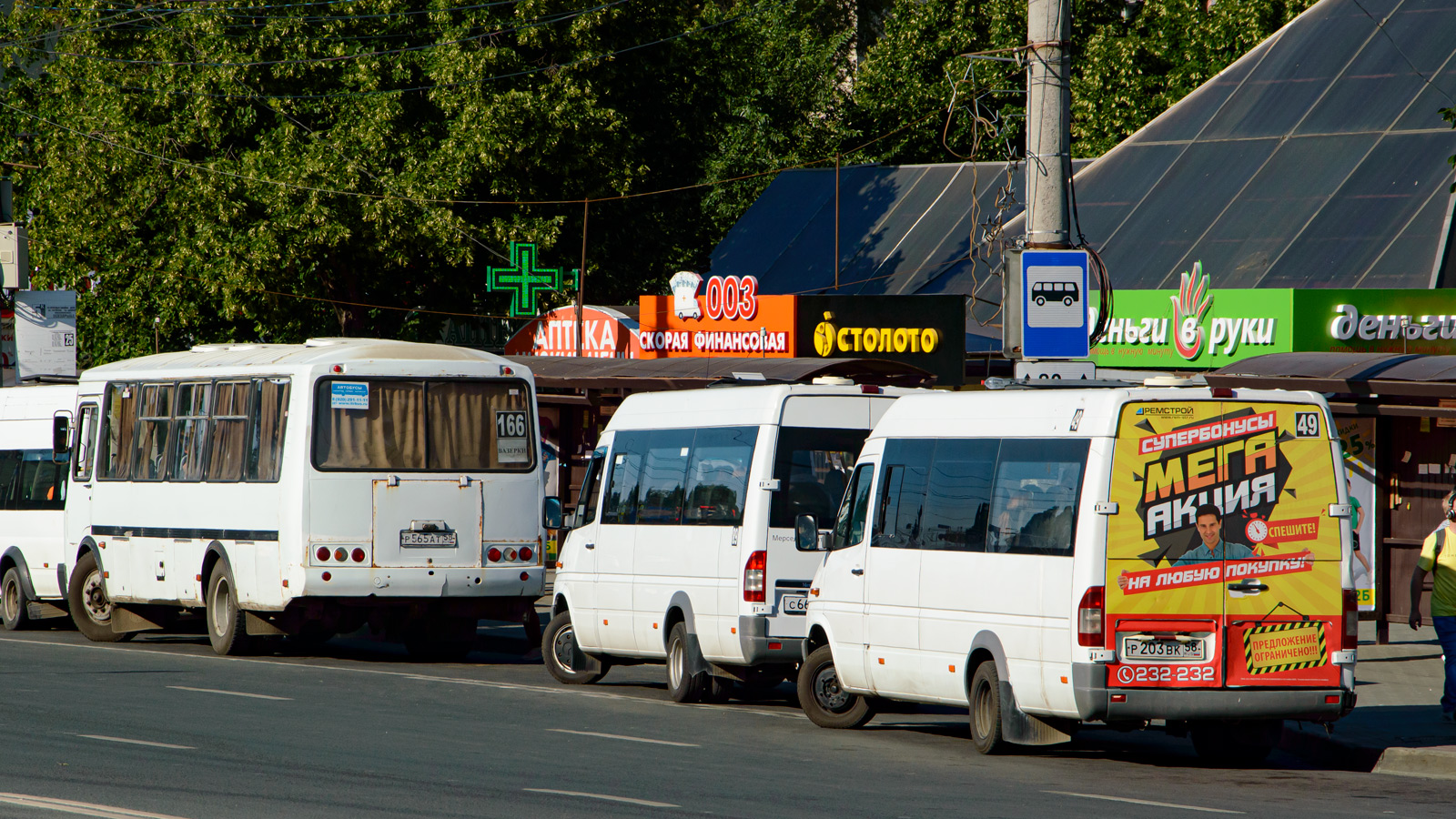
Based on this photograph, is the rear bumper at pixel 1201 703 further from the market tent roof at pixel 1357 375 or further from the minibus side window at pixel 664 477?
the market tent roof at pixel 1357 375

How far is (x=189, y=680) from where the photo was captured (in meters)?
16.1

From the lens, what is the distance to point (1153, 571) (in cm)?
1100

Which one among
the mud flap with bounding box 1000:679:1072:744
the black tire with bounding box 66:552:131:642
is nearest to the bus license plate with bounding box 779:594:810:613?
the mud flap with bounding box 1000:679:1072:744

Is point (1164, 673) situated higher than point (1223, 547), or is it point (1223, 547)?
point (1223, 547)

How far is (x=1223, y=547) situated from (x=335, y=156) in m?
28.7

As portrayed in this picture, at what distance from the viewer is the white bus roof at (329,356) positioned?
18281 millimetres

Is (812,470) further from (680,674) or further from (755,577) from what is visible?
(680,674)

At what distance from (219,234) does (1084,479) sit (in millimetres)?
29275

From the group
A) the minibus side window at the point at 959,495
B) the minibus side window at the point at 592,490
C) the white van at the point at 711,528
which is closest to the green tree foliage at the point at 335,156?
the minibus side window at the point at 592,490

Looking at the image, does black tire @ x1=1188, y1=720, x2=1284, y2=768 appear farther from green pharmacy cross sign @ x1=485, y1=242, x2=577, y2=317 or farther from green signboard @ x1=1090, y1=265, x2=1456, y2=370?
green pharmacy cross sign @ x1=485, y1=242, x2=577, y2=317

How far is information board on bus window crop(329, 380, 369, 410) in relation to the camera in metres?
18.0

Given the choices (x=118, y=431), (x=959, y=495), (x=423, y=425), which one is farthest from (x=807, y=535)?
(x=118, y=431)

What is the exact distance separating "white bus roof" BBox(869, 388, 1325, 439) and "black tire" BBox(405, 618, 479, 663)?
7.12 m

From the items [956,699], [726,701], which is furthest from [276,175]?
[956,699]
